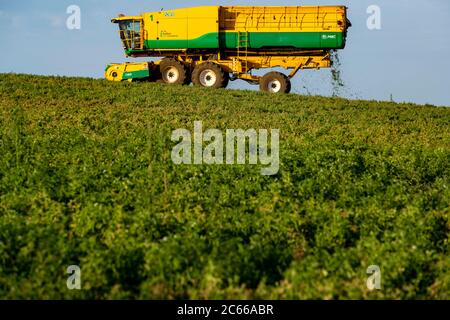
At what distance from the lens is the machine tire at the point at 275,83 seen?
34125 millimetres

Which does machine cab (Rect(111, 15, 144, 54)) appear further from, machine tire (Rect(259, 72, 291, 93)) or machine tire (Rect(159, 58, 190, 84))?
machine tire (Rect(259, 72, 291, 93))

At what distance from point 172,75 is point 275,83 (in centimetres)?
550

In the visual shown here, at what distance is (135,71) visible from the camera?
115 ft

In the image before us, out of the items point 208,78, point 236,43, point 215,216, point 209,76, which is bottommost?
point 215,216

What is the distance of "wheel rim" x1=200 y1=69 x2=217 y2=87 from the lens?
34.4m

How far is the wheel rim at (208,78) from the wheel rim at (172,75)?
1369 mm

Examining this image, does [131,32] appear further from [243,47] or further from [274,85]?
[274,85]

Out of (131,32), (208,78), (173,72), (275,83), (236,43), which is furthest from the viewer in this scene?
(131,32)

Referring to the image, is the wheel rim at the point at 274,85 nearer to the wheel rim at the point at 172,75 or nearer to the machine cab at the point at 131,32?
the wheel rim at the point at 172,75

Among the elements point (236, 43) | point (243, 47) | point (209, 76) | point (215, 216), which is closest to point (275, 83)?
point (243, 47)

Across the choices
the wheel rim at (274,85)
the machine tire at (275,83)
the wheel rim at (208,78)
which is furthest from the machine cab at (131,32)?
the wheel rim at (274,85)

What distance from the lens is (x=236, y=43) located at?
3497 centimetres

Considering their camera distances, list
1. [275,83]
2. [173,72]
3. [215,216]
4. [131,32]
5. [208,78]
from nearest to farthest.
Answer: [215,216] → [275,83] → [208,78] → [173,72] → [131,32]
